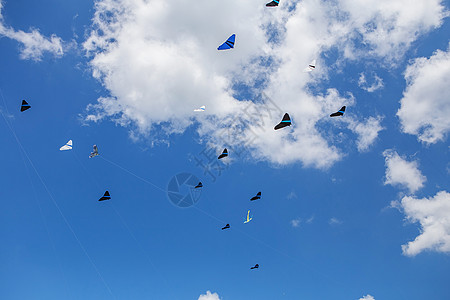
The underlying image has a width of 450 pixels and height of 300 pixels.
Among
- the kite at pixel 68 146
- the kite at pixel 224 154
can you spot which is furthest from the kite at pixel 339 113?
the kite at pixel 68 146

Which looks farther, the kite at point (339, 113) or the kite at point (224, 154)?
the kite at point (224, 154)

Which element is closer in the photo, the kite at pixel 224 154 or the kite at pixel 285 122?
the kite at pixel 285 122

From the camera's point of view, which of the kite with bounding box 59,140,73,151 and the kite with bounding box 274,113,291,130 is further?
the kite with bounding box 59,140,73,151

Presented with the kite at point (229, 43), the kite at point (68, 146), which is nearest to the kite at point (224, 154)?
the kite at point (229, 43)

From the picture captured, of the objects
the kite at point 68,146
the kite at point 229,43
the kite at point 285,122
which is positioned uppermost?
the kite at point 229,43

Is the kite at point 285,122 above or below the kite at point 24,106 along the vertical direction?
below

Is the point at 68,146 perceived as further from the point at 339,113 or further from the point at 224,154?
the point at 339,113

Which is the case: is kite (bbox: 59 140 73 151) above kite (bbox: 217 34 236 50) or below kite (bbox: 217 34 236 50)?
below

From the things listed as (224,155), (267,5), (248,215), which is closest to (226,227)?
(248,215)

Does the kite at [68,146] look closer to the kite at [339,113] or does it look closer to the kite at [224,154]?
the kite at [224,154]

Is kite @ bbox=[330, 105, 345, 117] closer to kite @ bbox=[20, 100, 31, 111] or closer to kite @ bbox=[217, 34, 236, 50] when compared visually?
kite @ bbox=[217, 34, 236, 50]

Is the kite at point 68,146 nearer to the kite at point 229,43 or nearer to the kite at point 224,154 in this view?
the kite at point 224,154

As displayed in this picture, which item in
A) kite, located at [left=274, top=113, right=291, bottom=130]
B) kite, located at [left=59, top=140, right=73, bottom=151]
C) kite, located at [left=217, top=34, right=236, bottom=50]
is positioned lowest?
kite, located at [left=274, top=113, right=291, bottom=130]

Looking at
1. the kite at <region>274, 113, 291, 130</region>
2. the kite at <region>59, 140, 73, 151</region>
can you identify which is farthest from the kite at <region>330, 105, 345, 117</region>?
the kite at <region>59, 140, 73, 151</region>
